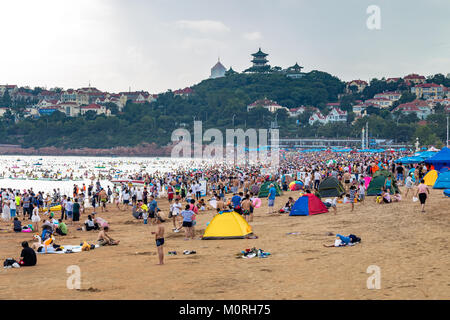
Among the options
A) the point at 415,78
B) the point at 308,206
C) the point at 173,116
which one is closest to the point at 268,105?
the point at 173,116

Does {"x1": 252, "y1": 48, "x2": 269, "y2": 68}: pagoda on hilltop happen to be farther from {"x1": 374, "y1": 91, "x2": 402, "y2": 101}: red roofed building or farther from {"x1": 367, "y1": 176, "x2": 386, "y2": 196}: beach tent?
{"x1": 367, "y1": 176, "x2": 386, "y2": 196}: beach tent

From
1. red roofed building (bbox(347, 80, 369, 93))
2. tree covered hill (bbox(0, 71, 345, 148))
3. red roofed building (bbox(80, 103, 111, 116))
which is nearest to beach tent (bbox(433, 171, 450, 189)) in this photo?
tree covered hill (bbox(0, 71, 345, 148))

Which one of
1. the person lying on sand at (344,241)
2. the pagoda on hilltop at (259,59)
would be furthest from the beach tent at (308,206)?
the pagoda on hilltop at (259,59)

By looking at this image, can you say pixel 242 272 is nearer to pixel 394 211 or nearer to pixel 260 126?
pixel 394 211

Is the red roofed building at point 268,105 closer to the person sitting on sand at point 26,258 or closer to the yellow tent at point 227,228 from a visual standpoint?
the yellow tent at point 227,228

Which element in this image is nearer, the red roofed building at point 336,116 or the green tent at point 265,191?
the green tent at point 265,191

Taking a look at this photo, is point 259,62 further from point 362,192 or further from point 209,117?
point 362,192

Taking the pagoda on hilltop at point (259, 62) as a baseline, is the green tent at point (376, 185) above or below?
below
